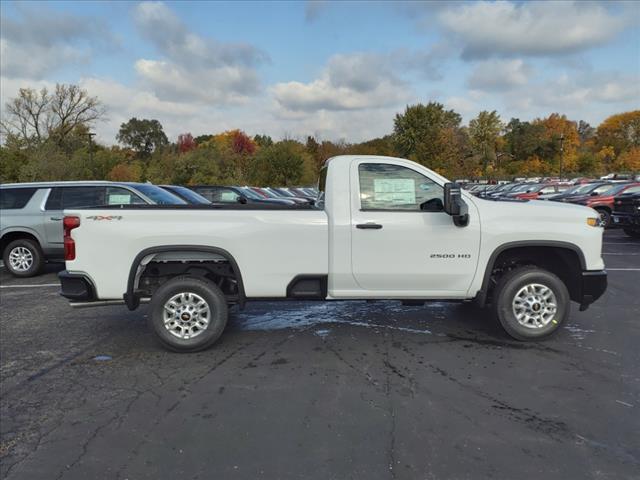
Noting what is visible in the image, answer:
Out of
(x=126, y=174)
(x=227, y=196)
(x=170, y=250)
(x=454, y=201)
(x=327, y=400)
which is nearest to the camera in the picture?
(x=327, y=400)

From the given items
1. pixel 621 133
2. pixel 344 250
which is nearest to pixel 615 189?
pixel 344 250

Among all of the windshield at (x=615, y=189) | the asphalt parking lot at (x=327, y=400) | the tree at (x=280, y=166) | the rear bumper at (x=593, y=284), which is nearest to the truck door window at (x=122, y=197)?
the asphalt parking lot at (x=327, y=400)

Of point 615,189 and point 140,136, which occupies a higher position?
point 140,136

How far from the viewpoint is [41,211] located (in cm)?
933

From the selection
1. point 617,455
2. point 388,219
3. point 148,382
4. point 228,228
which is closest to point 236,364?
point 148,382

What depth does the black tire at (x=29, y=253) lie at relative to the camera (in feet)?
30.7

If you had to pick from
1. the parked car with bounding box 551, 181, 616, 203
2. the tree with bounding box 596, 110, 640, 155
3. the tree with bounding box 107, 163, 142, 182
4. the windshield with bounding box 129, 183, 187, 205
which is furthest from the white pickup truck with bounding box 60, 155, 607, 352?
the tree with bounding box 596, 110, 640, 155

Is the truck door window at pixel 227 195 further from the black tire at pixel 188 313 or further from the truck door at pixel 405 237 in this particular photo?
the truck door at pixel 405 237

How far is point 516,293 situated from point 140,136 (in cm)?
10269

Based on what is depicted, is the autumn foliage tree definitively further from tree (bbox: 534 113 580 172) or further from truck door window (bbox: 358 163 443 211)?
truck door window (bbox: 358 163 443 211)

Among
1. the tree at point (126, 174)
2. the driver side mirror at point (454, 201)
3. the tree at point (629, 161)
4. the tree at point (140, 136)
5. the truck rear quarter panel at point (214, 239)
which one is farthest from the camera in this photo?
the tree at point (140, 136)

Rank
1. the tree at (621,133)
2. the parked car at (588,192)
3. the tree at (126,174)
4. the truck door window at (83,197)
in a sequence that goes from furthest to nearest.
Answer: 1. the tree at (621,133)
2. the tree at (126,174)
3. the parked car at (588,192)
4. the truck door window at (83,197)

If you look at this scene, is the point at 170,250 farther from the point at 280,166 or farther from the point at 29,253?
the point at 280,166

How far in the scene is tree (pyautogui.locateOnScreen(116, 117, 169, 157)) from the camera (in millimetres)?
97500
